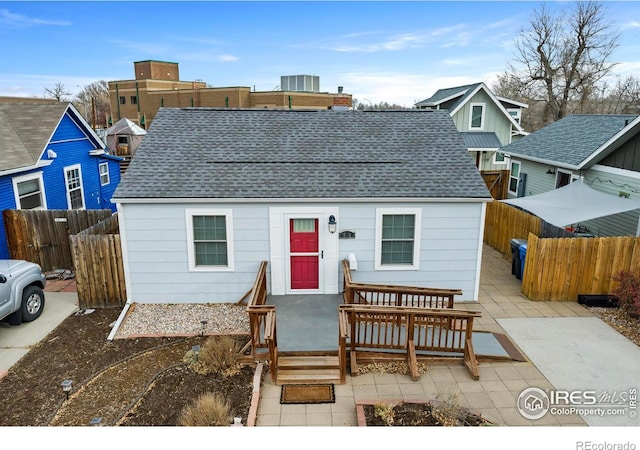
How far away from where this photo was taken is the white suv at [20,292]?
8.53 m

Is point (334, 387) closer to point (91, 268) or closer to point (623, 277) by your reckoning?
point (91, 268)

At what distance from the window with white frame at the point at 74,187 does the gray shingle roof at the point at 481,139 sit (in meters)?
20.3

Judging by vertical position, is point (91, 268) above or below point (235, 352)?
above

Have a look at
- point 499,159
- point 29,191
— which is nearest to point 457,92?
point 499,159

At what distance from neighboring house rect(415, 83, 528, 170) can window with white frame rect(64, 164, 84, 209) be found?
791 inches

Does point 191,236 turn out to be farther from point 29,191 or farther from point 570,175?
point 570,175

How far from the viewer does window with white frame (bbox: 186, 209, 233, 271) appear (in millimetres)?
9445

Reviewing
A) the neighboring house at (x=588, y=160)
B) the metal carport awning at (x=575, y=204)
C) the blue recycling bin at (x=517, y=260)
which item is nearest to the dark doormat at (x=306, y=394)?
the blue recycling bin at (x=517, y=260)

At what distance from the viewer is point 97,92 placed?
90062 millimetres

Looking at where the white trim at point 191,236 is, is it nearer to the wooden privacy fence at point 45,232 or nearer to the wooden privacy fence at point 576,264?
the wooden privacy fence at point 45,232

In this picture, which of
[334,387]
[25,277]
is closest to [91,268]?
[25,277]

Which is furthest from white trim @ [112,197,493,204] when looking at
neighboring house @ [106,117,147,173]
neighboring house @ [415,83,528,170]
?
neighboring house @ [106,117,147,173]

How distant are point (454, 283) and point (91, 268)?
865 centimetres

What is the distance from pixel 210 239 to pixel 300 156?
3033mm
